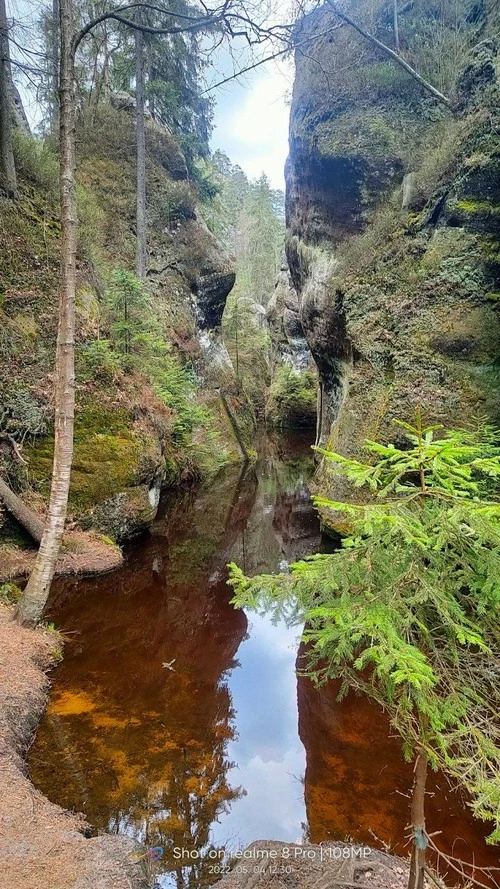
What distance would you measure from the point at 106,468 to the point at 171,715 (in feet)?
19.5

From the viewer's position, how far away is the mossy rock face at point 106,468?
973 centimetres

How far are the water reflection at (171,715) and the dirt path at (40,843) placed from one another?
34cm

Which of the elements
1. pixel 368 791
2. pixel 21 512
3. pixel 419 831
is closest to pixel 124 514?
pixel 21 512

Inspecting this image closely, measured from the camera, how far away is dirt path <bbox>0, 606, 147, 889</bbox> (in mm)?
3027

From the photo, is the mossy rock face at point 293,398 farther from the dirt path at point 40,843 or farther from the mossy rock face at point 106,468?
the dirt path at point 40,843

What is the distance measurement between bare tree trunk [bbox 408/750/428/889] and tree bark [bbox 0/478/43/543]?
765cm

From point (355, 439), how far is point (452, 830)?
7974mm

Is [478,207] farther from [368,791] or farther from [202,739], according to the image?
[202,739]

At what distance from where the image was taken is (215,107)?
24.7 meters

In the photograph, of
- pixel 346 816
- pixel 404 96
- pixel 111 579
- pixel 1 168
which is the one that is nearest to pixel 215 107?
pixel 404 96

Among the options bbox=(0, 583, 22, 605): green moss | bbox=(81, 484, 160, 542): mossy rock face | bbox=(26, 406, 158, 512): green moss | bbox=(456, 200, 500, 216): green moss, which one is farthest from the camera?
bbox=(81, 484, 160, 542): mossy rock face

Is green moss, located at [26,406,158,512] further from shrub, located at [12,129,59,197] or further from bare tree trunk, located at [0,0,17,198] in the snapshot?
shrub, located at [12,129,59,197]

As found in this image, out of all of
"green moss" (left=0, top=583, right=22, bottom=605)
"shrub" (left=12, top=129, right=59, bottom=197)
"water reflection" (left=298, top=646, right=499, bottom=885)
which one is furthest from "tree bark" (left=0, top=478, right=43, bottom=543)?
"shrub" (left=12, top=129, right=59, bottom=197)

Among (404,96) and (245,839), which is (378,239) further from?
(245,839)
